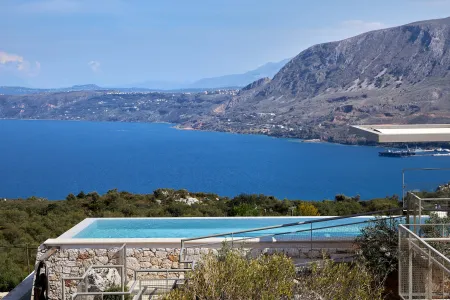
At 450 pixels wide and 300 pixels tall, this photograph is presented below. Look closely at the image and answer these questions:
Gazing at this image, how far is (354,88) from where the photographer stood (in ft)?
459

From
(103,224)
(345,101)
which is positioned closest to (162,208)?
(103,224)

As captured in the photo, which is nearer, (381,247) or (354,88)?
(381,247)

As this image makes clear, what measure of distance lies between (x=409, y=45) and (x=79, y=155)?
82.1 meters

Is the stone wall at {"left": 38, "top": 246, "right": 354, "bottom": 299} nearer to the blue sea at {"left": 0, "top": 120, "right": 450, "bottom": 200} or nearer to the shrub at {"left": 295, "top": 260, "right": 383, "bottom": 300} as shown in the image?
the shrub at {"left": 295, "top": 260, "right": 383, "bottom": 300}

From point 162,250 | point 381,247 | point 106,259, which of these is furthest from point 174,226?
point 381,247

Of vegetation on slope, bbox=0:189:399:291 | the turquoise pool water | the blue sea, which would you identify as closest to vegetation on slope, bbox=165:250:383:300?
the turquoise pool water

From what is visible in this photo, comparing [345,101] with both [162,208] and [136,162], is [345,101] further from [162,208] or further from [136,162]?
[162,208]

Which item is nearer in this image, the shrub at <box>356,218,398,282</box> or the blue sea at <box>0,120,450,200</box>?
the shrub at <box>356,218,398,282</box>

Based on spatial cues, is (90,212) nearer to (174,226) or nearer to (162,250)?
(174,226)

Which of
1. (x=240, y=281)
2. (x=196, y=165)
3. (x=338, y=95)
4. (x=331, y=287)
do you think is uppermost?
(x=240, y=281)

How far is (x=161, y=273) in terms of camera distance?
9227 millimetres

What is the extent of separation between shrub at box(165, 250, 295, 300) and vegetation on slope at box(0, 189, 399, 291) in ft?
25.4

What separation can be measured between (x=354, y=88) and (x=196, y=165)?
5668cm

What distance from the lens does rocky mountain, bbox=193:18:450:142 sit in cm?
10794
